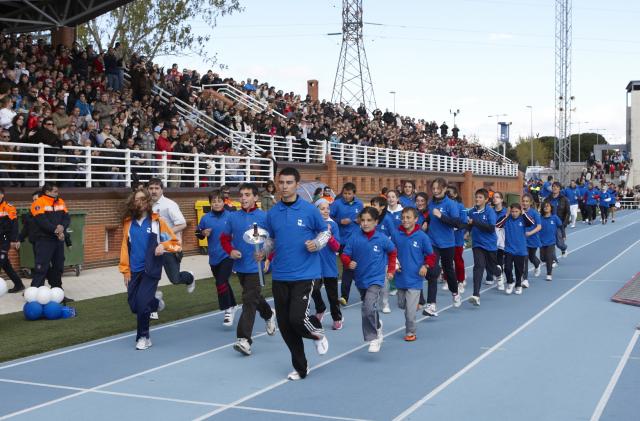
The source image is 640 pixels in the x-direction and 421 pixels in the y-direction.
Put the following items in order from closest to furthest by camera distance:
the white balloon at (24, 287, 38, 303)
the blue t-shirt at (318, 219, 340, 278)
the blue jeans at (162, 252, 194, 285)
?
1. the blue jeans at (162, 252, 194, 285)
2. the blue t-shirt at (318, 219, 340, 278)
3. the white balloon at (24, 287, 38, 303)

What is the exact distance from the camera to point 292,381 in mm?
8211

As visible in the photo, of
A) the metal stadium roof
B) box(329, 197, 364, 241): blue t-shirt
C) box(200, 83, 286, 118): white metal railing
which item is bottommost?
box(329, 197, 364, 241): blue t-shirt

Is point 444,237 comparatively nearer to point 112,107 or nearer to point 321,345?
point 321,345

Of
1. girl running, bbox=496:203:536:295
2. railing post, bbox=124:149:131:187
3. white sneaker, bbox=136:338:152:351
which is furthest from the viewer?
railing post, bbox=124:149:131:187

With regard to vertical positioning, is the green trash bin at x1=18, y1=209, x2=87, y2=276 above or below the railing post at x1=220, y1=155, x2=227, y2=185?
below

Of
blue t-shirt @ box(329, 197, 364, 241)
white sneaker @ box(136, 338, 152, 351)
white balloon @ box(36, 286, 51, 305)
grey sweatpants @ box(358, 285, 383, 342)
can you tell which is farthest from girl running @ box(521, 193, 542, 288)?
white balloon @ box(36, 286, 51, 305)

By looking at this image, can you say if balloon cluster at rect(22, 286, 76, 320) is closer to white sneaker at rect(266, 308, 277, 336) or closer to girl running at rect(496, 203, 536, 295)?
white sneaker at rect(266, 308, 277, 336)

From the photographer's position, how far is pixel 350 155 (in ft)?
118

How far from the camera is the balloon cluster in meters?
12.1

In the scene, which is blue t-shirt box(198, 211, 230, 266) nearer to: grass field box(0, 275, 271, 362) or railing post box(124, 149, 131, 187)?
grass field box(0, 275, 271, 362)

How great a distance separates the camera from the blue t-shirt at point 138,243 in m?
9.96

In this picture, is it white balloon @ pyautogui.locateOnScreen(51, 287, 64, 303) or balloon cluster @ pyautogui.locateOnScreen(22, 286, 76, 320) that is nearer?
balloon cluster @ pyautogui.locateOnScreen(22, 286, 76, 320)

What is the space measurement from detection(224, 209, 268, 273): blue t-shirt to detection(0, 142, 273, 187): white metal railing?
757cm

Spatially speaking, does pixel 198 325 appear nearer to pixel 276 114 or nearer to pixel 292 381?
pixel 292 381
